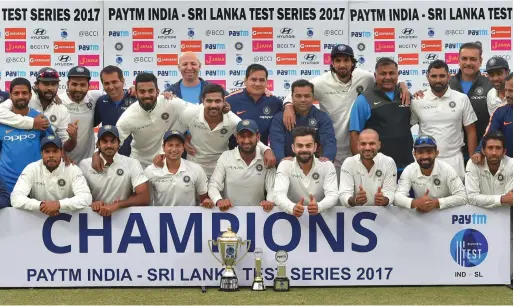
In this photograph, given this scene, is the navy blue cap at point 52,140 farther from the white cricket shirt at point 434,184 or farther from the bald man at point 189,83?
the white cricket shirt at point 434,184

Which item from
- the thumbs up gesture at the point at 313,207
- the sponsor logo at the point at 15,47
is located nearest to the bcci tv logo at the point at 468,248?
the thumbs up gesture at the point at 313,207

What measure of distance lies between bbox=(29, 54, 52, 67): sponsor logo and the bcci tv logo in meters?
6.37

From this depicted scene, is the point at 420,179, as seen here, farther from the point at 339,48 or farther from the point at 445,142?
the point at 339,48

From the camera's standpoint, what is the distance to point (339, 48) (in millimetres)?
9492

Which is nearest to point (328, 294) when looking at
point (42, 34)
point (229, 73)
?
point (229, 73)

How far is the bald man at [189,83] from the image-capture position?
9.86m

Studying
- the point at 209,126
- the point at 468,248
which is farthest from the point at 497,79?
the point at 209,126

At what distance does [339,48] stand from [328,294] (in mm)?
2615

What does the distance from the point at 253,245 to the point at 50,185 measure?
1.86 metres

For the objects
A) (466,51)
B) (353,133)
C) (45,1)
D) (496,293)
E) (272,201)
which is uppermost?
(45,1)

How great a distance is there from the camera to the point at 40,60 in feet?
41.4

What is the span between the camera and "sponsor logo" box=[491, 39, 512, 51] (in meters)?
12.6

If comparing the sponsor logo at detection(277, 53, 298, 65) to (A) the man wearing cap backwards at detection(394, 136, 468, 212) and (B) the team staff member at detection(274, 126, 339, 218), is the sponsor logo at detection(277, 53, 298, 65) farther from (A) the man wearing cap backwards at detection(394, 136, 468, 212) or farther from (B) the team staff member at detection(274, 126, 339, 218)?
(A) the man wearing cap backwards at detection(394, 136, 468, 212)

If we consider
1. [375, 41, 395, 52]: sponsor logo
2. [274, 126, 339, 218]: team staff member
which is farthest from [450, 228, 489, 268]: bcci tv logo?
[375, 41, 395, 52]: sponsor logo
